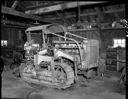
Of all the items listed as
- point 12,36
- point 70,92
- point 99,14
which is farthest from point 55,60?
point 12,36

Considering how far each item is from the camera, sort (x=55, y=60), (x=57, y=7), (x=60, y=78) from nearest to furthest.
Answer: (x=60, y=78) → (x=55, y=60) → (x=57, y=7)

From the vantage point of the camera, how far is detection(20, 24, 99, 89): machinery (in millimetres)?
4032

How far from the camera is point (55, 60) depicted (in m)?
4.68

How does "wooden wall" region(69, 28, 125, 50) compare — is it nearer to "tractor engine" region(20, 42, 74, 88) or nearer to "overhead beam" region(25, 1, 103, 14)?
"overhead beam" region(25, 1, 103, 14)

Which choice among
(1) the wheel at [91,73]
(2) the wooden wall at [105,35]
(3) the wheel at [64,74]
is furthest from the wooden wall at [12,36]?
(3) the wheel at [64,74]

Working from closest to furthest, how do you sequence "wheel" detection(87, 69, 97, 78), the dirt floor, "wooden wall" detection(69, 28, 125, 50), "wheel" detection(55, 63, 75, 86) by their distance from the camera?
the dirt floor < "wheel" detection(55, 63, 75, 86) < "wheel" detection(87, 69, 97, 78) < "wooden wall" detection(69, 28, 125, 50)

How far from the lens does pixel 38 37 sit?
512 cm

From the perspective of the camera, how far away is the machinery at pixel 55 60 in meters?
4.03

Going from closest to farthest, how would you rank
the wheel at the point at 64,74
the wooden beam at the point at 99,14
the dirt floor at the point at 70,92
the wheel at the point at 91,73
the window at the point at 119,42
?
the dirt floor at the point at 70,92 < the wheel at the point at 64,74 < the wheel at the point at 91,73 < the wooden beam at the point at 99,14 < the window at the point at 119,42

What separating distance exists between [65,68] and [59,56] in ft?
1.72

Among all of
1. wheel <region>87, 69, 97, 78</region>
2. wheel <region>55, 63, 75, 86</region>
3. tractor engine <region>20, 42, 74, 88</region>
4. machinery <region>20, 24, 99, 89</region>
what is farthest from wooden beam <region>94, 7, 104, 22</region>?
wheel <region>55, 63, 75, 86</region>

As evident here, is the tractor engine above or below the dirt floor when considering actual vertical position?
above

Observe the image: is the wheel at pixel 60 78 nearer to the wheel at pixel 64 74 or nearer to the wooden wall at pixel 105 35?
the wheel at pixel 64 74

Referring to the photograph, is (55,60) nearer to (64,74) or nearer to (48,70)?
(48,70)
